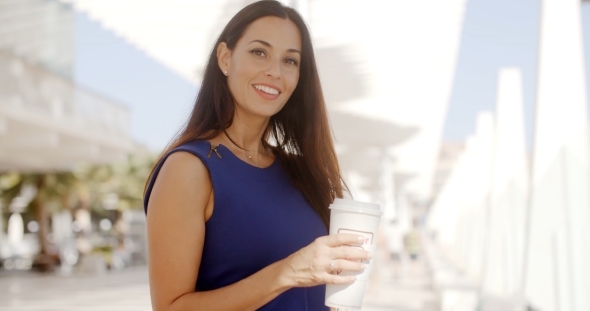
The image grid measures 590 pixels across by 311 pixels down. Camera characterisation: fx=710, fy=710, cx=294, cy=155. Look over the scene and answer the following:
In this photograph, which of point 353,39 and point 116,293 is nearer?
point 353,39

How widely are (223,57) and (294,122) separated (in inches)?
12.6

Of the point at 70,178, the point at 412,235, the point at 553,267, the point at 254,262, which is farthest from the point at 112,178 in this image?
the point at 254,262

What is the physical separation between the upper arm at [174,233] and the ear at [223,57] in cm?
38

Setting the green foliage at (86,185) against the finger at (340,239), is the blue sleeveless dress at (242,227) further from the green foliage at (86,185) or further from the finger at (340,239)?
the green foliage at (86,185)

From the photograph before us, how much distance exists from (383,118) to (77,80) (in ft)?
29.2

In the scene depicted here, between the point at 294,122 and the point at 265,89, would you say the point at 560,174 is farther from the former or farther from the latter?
the point at 265,89

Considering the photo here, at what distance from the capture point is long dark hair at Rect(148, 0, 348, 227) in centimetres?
174

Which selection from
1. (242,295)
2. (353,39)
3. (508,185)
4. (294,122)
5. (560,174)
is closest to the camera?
(242,295)

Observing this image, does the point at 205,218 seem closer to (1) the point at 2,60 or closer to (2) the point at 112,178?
(1) the point at 2,60

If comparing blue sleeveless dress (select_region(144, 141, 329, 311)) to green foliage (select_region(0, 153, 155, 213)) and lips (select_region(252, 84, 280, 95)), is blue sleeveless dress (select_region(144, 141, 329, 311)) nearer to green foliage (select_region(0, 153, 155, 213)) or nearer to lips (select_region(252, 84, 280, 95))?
lips (select_region(252, 84, 280, 95))

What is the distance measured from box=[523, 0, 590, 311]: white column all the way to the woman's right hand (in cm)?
468

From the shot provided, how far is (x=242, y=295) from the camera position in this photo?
1.42 meters

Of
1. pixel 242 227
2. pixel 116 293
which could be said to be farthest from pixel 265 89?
pixel 116 293

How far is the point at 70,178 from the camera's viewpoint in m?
27.7
